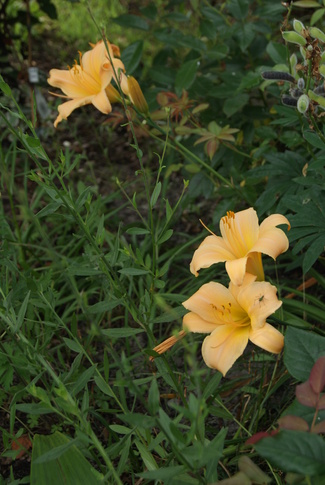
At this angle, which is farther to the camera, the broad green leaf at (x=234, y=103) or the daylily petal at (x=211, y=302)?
the broad green leaf at (x=234, y=103)

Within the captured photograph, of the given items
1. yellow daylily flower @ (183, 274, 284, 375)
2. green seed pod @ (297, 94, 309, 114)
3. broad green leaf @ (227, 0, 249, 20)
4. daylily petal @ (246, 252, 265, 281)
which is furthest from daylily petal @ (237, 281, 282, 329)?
broad green leaf @ (227, 0, 249, 20)

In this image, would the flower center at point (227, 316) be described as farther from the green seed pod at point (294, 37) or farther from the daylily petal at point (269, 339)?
the green seed pod at point (294, 37)

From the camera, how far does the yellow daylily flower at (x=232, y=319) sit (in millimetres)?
1165

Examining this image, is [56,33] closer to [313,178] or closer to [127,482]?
[313,178]

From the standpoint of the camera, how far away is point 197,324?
124cm

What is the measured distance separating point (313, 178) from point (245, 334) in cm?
61

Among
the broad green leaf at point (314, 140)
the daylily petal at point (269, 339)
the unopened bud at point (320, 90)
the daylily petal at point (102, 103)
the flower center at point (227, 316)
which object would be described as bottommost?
the flower center at point (227, 316)

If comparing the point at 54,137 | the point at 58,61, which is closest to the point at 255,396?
the point at 54,137

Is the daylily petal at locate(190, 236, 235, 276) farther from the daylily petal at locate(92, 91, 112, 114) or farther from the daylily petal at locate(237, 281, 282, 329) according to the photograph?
the daylily petal at locate(92, 91, 112, 114)

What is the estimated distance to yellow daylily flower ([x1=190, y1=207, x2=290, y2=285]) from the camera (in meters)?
1.26

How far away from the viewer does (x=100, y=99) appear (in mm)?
Result: 1653

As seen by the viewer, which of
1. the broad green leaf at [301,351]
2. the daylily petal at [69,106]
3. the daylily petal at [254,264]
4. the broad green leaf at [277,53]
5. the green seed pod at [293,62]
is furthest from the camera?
the broad green leaf at [277,53]

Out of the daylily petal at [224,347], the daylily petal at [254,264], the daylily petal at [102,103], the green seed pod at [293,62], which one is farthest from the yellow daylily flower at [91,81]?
the daylily petal at [224,347]

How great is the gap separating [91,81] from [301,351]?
98 centimetres
